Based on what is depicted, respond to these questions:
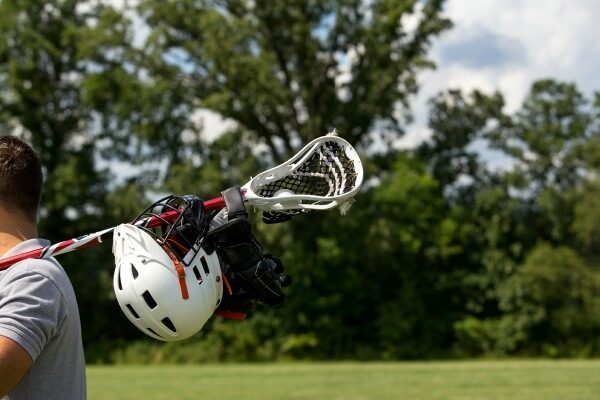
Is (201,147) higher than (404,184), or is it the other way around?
(201,147)

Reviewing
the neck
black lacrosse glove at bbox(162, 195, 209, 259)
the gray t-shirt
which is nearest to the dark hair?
the neck

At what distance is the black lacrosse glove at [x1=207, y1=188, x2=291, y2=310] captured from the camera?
3.32m

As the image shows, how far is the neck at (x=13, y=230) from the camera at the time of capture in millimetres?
3060

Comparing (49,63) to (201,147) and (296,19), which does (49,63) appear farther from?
(296,19)

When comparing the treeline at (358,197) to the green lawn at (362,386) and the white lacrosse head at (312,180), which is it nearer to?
the green lawn at (362,386)

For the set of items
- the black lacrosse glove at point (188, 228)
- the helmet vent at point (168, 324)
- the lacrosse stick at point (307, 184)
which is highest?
the lacrosse stick at point (307, 184)

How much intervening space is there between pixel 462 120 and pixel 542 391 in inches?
1072

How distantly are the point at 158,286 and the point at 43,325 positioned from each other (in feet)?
1.48

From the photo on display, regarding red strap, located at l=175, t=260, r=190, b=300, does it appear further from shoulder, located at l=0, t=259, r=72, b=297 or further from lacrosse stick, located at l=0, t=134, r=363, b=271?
shoulder, located at l=0, t=259, r=72, b=297

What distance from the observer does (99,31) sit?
41.1 metres

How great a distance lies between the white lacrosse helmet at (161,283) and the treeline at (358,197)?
35363 mm

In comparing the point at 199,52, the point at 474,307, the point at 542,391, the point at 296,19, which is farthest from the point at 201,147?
the point at 542,391

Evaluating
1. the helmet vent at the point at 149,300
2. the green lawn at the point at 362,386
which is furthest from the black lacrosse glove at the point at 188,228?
the green lawn at the point at 362,386

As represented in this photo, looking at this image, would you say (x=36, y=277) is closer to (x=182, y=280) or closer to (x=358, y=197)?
(x=182, y=280)
